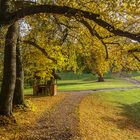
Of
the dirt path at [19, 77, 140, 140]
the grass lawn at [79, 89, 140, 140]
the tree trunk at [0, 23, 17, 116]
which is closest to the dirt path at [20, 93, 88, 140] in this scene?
the dirt path at [19, 77, 140, 140]

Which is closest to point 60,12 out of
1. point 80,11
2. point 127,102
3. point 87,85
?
point 80,11

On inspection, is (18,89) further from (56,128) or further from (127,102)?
(127,102)

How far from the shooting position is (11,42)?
62.0 ft

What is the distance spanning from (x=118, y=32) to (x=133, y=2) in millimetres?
Result: 1247

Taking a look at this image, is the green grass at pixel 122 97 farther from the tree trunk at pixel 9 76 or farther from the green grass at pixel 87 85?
the tree trunk at pixel 9 76

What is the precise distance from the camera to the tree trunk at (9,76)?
1886 cm

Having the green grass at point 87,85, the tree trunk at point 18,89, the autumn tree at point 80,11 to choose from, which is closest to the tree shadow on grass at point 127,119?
the tree trunk at point 18,89

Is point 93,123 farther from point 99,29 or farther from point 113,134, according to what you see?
point 99,29

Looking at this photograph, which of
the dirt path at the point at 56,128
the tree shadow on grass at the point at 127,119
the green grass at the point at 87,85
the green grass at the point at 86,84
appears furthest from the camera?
the green grass at the point at 86,84

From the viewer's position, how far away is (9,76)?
19.3 m

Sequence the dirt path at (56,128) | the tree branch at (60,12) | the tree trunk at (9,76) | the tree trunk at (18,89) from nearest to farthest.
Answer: the tree branch at (60,12) < the dirt path at (56,128) < the tree trunk at (9,76) < the tree trunk at (18,89)

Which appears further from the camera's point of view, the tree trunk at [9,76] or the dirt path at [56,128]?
the tree trunk at [9,76]

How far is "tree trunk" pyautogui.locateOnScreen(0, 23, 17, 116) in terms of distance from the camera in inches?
742

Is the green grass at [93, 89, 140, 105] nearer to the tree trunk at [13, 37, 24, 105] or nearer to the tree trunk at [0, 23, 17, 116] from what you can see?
the tree trunk at [13, 37, 24, 105]
